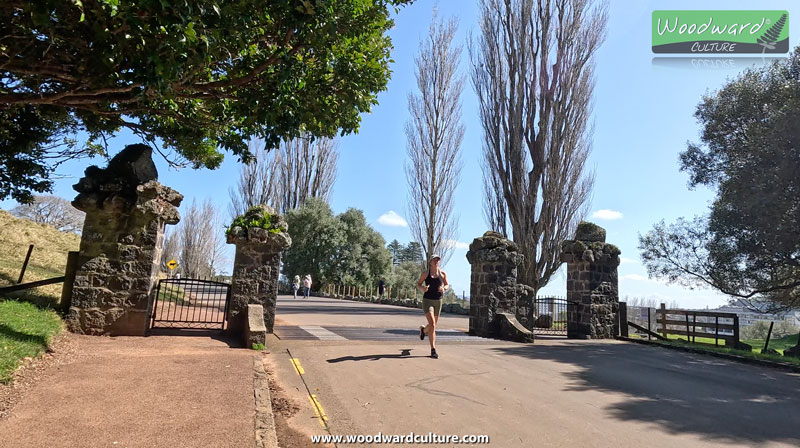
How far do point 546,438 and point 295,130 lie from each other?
4831mm

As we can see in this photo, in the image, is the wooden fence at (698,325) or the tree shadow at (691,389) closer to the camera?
the tree shadow at (691,389)

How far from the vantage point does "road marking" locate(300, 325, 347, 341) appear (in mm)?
8528

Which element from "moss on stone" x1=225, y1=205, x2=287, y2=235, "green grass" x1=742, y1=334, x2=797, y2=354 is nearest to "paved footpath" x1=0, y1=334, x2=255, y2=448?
"moss on stone" x1=225, y1=205, x2=287, y2=235

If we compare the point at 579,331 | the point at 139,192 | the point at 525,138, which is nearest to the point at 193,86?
the point at 139,192

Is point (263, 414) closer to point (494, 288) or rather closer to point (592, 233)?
point (494, 288)

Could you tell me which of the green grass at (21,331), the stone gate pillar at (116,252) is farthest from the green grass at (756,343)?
the green grass at (21,331)

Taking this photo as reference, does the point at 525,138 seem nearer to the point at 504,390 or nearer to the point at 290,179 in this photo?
the point at 504,390

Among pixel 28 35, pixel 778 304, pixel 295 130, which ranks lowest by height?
pixel 778 304

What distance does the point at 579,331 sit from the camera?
11.7 meters

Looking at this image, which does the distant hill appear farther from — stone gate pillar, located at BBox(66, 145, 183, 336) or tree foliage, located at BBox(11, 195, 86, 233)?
tree foliage, located at BBox(11, 195, 86, 233)

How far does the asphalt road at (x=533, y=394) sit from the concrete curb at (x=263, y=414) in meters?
0.26

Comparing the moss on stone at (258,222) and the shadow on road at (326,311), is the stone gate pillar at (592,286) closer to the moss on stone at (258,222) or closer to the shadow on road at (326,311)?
the shadow on road at (326,311)

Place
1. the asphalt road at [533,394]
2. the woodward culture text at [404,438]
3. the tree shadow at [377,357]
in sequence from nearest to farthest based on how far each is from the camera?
1. the woodward culture text at [404,438]
2. the asphalt road at [533,394]
3. the tree shadow at [377,357]

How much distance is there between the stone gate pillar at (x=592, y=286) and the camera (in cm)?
1162
